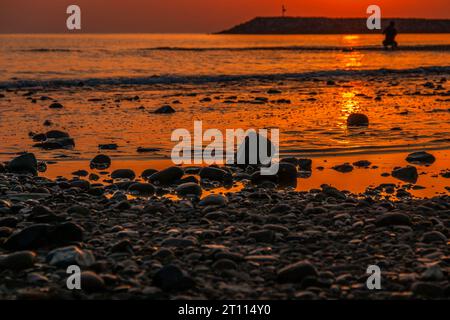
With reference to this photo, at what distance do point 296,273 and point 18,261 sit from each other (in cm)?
232

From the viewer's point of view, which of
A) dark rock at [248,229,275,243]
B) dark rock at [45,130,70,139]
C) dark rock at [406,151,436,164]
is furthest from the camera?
dark rock at [45,130,70,139]

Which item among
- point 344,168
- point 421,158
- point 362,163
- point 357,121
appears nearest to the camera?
point 344,168

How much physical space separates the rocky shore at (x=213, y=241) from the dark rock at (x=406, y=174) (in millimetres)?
1019

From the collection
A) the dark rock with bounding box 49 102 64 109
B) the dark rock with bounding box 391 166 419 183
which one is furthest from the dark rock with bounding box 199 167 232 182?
the dark rock with bounding box 49 102 64 109

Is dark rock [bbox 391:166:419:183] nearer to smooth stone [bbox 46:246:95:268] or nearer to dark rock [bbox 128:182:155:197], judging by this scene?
dark rock [bbox 128:182:155:197]

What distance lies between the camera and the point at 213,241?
673 centimetres

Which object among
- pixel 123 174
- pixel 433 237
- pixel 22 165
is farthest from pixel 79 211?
pixel 433 237

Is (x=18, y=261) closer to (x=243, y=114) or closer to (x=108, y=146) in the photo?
(x=108, y=146)

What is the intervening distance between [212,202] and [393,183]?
282 centimetres

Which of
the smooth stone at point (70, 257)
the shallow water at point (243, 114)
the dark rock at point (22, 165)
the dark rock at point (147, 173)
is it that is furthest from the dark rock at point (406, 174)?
the smooth stone at point (70, 257)

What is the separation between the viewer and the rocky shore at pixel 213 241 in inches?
214

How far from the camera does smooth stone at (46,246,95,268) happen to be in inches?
234

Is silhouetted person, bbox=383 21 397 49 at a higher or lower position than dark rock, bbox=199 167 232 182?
higher
